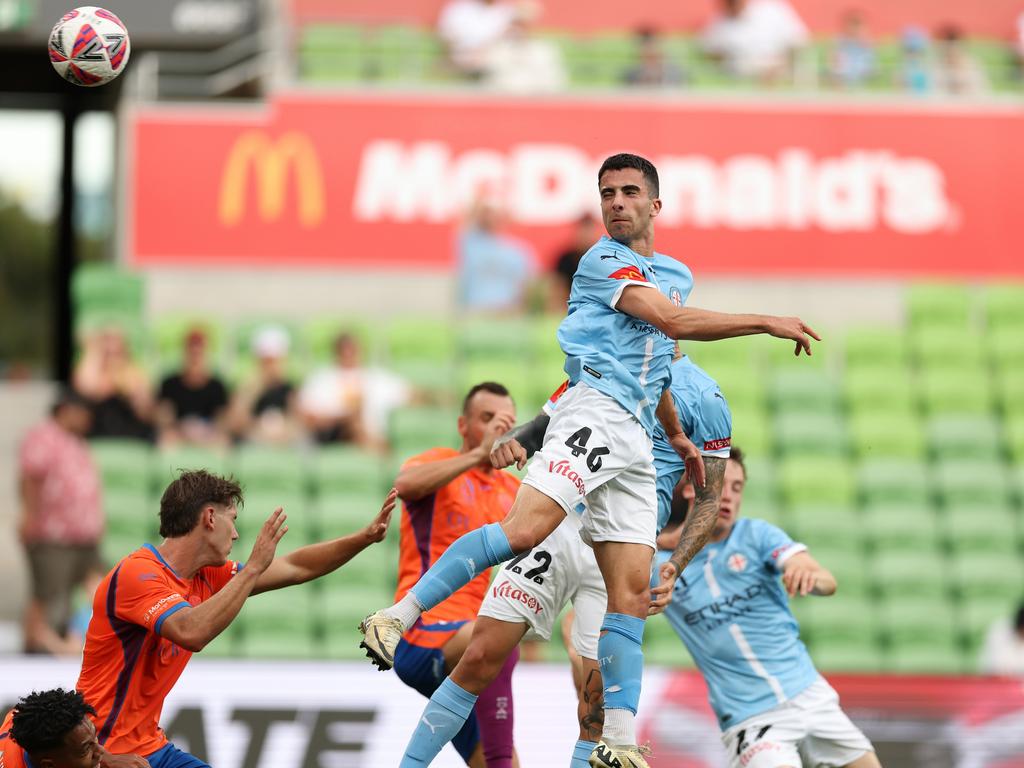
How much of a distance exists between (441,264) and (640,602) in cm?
1004

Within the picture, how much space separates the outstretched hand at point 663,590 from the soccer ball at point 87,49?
3.67 m

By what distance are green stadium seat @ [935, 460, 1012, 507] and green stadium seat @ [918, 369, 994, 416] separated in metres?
0.91

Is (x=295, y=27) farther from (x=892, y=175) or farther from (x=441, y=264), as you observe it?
(x=892, y=175)

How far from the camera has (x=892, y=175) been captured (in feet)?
54.0

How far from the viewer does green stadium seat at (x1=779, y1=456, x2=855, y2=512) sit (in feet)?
44.2

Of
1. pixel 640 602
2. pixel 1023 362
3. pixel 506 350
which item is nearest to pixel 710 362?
pixel 506 350

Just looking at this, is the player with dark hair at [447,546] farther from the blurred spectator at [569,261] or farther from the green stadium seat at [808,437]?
the green stadium seat at [808,437]

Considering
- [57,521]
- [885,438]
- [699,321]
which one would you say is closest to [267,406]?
[57,521]

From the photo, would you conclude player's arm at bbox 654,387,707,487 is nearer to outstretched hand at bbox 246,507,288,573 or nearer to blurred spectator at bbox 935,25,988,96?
outstretched hand at bbox 246,507,288,573

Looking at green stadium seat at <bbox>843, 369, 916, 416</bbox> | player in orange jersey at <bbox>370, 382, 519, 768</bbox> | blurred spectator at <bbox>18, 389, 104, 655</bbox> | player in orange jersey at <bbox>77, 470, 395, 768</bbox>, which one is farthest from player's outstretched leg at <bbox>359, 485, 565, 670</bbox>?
green stadium seat at <bbox>843, 369, 916, 416</bbox>

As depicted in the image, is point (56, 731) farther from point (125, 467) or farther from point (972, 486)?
point (972, 486)

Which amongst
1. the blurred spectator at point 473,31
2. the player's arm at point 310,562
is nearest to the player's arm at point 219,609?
the player's arm at point 310,562

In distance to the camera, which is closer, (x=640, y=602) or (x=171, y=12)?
(x=640, y=602)

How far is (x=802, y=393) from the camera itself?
1456 centimetres
